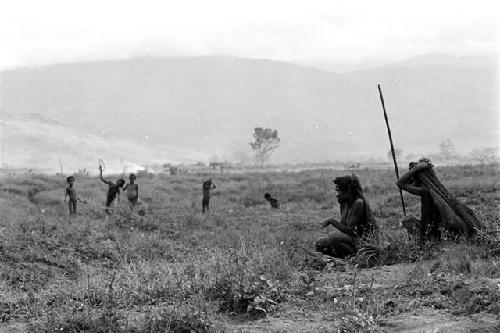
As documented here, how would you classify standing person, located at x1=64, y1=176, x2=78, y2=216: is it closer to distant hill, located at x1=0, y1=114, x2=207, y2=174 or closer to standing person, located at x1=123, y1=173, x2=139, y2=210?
standing person, located at x1=123, y1=173, x2=139, y2=210

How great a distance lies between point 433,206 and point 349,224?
4.51ft

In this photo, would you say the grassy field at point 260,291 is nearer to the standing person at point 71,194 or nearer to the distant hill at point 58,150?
the standing person at point 71,194

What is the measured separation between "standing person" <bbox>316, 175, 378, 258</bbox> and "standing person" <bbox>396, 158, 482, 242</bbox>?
2.56 ft

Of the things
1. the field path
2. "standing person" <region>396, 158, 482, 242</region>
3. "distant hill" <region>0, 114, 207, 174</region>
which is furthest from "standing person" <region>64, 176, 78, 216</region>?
"distant hill" <region>0, 114, 207, 174</region>

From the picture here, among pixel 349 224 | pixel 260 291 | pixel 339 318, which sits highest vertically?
pixel 349 224

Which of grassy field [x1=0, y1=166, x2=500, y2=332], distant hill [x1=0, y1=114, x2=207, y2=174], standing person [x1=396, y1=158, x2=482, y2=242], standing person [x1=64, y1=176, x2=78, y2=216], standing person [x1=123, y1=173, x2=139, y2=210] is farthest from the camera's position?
distant hill [x1=0, y1=114, x2=207, y2=174]

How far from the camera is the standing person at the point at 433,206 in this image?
9320 millimetres

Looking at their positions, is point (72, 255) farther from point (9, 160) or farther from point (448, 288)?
point (9, 160)

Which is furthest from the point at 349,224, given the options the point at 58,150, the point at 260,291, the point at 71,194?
the point at 58,150

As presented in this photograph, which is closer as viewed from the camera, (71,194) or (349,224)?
(349,224)

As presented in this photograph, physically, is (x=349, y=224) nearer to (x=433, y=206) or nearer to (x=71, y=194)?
(x=433, y=206)

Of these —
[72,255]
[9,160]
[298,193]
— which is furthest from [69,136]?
[72,255]

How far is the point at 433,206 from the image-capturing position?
9.54 metres

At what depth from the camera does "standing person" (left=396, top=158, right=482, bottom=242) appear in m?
9.32
